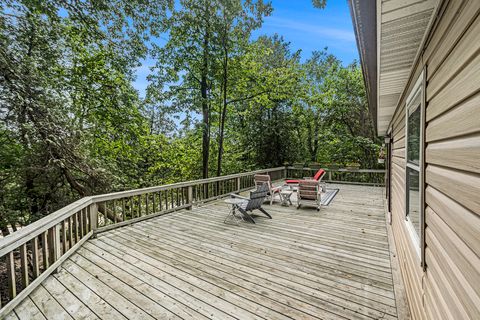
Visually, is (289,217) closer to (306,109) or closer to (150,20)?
(150,20)

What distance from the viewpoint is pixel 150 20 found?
7445mm

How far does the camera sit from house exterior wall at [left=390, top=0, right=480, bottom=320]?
2.71 ft

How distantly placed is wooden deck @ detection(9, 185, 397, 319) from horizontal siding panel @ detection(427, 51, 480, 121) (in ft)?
7.27

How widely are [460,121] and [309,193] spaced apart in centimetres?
583

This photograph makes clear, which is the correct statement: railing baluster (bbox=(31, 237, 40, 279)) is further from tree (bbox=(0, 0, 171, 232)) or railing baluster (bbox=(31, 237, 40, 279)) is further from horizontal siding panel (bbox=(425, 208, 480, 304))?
horizontal siding panel (bbox=(425, 208, 480, 304))

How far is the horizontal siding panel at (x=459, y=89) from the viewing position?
2.72ft

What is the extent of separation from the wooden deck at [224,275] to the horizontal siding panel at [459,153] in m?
1.97

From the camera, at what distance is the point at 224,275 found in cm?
306

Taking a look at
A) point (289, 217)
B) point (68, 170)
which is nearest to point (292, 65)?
point (289, 217)

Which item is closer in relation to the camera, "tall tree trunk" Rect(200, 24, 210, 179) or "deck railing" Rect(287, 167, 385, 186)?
"tall tree trunk" Rect(200, 24, 210, 179)

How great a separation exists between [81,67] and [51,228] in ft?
21.5

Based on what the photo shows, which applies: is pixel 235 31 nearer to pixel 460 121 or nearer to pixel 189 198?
pixel 189 198

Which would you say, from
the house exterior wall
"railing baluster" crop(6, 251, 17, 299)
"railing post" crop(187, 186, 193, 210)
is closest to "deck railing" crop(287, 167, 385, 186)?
"railing post" crop(187, 186, 193, 210)

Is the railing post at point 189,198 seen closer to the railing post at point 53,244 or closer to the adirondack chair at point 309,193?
the adirondack chair at point 309,193
